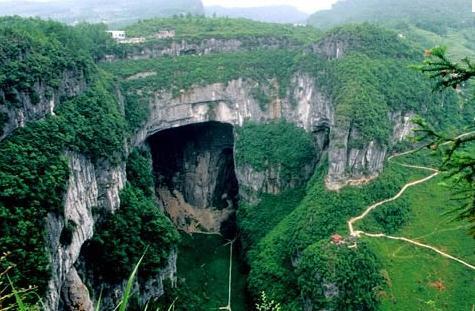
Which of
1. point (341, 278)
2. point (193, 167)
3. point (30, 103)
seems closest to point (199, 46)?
point (193, 167)

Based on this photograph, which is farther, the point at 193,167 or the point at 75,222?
the point at 193,167

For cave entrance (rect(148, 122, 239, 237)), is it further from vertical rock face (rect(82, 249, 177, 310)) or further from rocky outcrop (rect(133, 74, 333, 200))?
vertical rock face (rect(82, 249, 177, 310))

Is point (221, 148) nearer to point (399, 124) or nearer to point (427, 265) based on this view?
point (399, 124)

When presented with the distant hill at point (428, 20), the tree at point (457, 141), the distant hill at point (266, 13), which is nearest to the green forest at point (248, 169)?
the distant hill at point (428, 20)

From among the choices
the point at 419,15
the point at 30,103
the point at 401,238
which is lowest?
the point at 401,238

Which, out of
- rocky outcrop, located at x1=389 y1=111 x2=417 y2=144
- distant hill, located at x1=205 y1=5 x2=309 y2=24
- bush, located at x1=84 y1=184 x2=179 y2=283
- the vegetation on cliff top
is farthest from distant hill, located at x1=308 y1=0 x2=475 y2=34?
bush, located at x1=84 y1=184 x2=179 y2=283

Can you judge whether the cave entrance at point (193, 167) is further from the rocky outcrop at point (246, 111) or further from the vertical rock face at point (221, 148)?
the rocky outcrop at point (246, 111)
